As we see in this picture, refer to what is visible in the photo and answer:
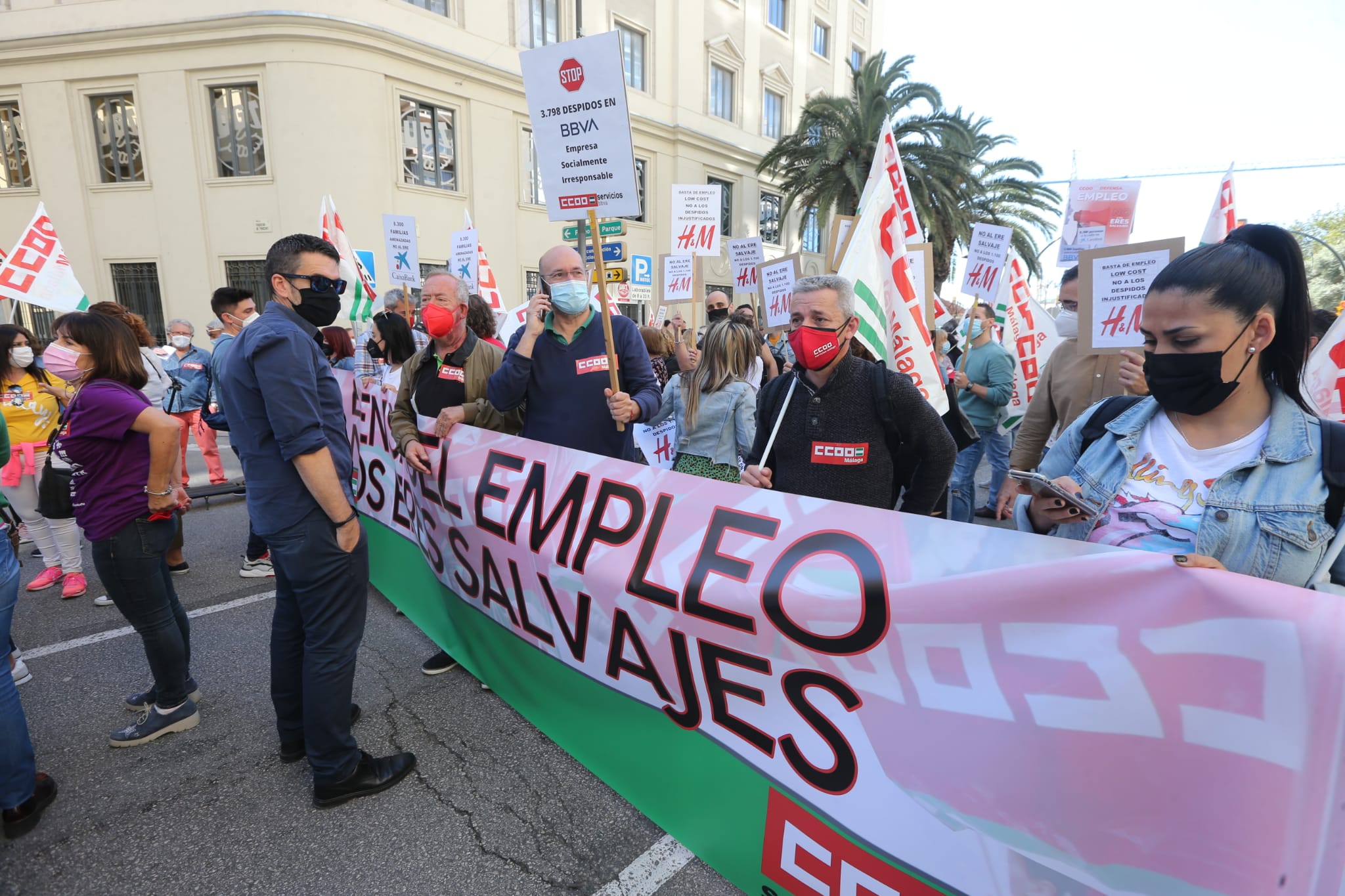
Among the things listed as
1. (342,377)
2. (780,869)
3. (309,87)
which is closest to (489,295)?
(342,377)

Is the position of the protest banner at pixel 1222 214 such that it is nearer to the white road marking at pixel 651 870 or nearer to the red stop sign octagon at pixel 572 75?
the red stop sign octagon at pixel 572 75

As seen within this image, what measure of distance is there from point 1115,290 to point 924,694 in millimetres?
2625

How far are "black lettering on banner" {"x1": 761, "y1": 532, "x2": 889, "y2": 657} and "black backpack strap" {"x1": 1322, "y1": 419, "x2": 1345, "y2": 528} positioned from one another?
919 mm

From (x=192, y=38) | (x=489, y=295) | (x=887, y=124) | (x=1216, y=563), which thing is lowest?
(x=1216, y=563)

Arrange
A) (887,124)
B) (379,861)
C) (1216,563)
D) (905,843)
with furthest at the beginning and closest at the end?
(887,124) < (379,861) < (905,843) < (1216,563)

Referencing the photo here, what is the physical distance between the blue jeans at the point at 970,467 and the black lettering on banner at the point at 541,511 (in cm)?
386

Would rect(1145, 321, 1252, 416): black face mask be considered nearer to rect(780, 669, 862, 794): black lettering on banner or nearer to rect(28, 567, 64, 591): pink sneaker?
rect(780, 669, 862, 794): black lettering on banner

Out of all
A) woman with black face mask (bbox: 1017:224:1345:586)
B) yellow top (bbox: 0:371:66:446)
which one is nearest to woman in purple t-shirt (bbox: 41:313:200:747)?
yellow top (bbox: 0:371:66:446)

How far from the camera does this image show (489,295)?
9.41m

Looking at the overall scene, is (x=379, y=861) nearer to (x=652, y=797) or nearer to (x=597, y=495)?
(x=652, y=797)

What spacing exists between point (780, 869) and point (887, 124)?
3.50 meters

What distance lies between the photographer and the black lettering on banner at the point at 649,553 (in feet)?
6.74

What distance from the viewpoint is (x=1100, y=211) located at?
5.59 meters

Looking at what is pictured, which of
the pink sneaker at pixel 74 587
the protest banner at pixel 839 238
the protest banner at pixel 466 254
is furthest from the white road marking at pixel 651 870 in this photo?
the protest banner at pixel 466 254
